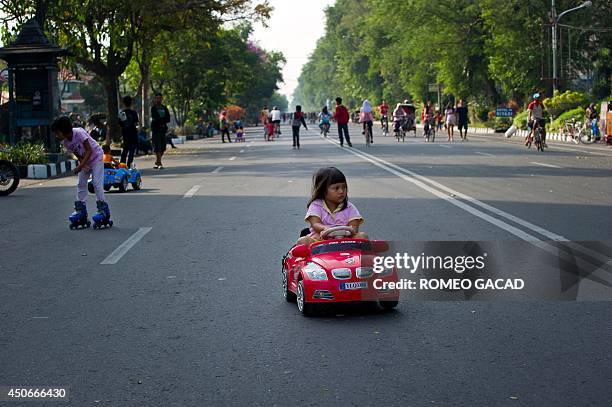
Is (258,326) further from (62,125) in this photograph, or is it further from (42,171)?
(42,171)

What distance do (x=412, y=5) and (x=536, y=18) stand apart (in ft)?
38.8

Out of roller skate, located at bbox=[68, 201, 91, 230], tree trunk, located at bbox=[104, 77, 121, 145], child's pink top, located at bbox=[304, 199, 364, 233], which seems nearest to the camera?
child's pink top, located at bbox=[304, 199, 364, 233]

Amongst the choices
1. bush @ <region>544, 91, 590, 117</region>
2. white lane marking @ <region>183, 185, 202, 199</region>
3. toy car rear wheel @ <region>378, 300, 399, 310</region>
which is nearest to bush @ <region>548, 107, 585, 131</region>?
bush @ <region>544, 91, 590, 117</region>

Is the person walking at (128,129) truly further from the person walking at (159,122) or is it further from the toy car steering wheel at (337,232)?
the toy car steering wheel at (337,232)

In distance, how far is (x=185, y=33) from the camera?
42438 mm

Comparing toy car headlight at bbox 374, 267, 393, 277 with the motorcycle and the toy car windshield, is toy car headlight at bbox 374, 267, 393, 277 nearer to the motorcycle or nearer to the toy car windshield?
the toy car windshield

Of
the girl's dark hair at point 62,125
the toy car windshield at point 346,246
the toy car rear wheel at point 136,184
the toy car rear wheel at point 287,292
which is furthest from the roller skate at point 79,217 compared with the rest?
the toy car windshield at point 346,246

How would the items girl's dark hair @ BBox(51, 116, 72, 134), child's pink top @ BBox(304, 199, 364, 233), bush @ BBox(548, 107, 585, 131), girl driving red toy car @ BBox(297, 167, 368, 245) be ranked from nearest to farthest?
1. girl driving red toy car @ BBox(297, 167, 368, 245)
2. child's pink top @ BBox(304, 199, 364, 233)
3. girl's dark hair @ BBox(51, 116, 72, 134)
4. bush @ BBox(548, 107, 585, 131)

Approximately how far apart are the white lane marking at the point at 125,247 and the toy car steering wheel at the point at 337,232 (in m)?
3.21

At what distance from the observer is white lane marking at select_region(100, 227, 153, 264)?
31.9 feet

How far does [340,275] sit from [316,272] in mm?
176

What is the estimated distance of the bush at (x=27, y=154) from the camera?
25516mm

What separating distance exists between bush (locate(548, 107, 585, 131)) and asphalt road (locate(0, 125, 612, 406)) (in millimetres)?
32248

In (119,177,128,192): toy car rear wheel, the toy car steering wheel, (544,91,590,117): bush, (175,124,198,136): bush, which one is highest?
(544,91,590,117): bush
